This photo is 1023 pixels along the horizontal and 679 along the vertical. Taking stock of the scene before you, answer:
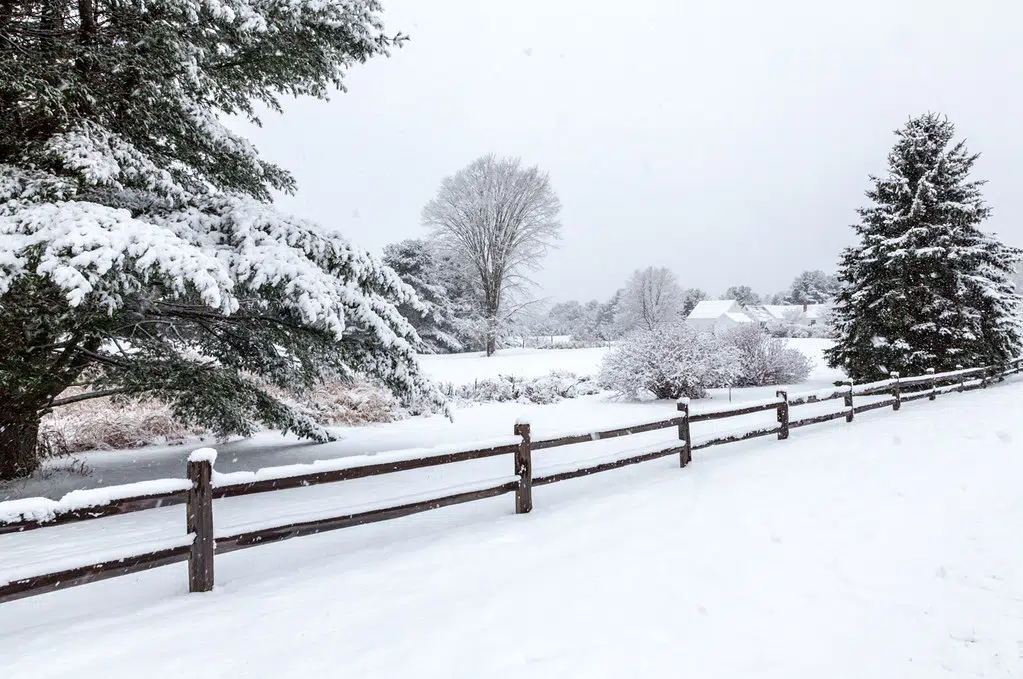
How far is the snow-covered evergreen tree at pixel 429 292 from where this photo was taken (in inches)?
1517

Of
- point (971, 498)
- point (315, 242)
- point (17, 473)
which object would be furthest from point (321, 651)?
point (17, 473)

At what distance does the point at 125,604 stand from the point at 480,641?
267cm

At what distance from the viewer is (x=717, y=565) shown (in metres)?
4.75

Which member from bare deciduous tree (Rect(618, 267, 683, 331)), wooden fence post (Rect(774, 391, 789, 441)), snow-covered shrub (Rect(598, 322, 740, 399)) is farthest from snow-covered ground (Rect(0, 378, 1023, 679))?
bare deciduous tree (Rect(618, 267, 683, 331))

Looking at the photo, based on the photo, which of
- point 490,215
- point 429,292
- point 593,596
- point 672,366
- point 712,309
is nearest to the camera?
point 593,596

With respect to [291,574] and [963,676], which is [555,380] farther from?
[963,676]

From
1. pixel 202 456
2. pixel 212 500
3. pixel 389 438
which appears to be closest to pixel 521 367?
pixel 389 438

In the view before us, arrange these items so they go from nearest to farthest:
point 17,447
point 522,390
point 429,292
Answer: point 17,447, point 522,390, point 429,292

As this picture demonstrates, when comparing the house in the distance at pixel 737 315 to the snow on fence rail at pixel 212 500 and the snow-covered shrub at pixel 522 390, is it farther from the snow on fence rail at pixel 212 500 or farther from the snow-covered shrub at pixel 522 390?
the snow on fence rail at pixel 212 500

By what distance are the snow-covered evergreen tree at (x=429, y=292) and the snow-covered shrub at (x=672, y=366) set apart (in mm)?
20205

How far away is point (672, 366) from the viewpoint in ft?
60.3

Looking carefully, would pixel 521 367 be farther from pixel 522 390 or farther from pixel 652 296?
pixel 652 296

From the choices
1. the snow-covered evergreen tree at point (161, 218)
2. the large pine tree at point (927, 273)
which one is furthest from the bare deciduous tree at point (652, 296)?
the snow-covered evergreen tree at point (161, 218)

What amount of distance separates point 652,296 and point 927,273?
41.8m
